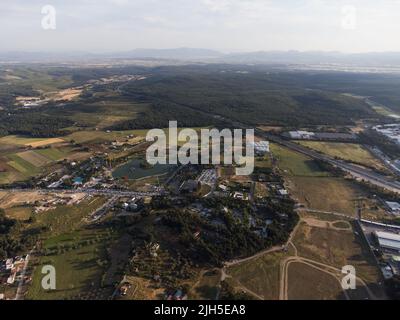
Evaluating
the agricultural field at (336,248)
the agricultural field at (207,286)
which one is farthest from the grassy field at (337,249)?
the agricultural field at (207,286)

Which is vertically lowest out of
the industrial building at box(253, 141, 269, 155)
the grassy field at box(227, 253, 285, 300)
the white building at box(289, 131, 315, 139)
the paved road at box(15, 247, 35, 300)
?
the paved road at box(15, 247, 35, 300)

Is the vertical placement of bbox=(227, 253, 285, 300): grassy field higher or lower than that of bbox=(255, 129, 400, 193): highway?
lower

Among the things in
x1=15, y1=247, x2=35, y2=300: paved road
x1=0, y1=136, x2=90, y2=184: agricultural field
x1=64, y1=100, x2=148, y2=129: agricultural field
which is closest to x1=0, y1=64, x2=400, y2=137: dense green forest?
x1=64, y1=100, x2=148, y2=129: agricultural field

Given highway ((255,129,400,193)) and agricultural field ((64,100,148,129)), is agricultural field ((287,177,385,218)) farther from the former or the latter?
agricultural field ((64,100,148,129))

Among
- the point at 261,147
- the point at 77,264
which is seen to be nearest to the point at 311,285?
the point at 77,264

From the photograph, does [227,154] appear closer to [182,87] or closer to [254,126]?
[254,126]

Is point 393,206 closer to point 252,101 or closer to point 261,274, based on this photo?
point 261,274
